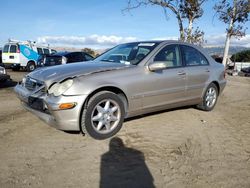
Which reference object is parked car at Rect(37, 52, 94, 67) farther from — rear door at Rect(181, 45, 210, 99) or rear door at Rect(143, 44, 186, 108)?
rear door at Rect(143, 44, 186, 108)

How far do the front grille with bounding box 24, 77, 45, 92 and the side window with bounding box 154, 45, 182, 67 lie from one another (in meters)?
2.17

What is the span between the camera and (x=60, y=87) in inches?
161

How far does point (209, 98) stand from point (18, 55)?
1575cm

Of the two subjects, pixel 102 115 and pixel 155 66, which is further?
pixel 155 66

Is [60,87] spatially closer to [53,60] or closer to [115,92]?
[115,92]

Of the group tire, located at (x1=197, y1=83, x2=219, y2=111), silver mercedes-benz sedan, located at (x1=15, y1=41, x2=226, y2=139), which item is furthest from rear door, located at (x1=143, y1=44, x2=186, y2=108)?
tire, located at (x1=197, y1=83, x2=219, y2=111)

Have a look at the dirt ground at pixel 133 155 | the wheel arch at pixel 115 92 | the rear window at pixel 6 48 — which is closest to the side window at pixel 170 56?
the wheel arch at pixel 115 92

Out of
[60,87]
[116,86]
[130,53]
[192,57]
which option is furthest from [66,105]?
[192,57]

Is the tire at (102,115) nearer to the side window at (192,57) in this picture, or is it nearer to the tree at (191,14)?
the side window at (192,57)

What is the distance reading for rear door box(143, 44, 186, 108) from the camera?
495 cm

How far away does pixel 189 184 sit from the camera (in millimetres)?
3078

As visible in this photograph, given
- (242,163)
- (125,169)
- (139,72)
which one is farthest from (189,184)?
(139,72)

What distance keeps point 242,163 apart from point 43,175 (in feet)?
8.57

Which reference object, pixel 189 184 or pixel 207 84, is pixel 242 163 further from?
pixel 207 84
